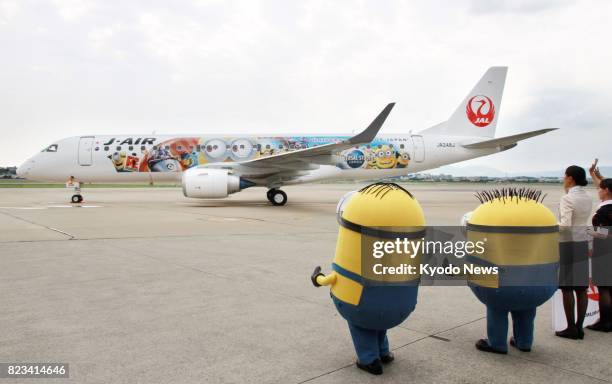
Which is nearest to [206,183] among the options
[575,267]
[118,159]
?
[118,159]

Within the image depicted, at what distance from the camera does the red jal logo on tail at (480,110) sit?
64.4ft

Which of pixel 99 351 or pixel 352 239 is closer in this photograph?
pixel 352 239

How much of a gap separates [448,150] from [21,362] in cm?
1837

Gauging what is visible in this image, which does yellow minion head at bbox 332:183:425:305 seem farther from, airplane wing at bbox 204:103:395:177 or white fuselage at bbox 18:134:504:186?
white fuselage at bbox 18:134:504:186

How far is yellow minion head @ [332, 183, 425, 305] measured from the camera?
2.35 meters

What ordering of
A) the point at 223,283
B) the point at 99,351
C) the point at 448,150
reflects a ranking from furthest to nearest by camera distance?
1. the point at 448,150
2. the point at 223,283
3. the point at 99,351

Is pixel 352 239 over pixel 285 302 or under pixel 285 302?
over

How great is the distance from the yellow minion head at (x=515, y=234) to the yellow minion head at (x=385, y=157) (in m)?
15.3

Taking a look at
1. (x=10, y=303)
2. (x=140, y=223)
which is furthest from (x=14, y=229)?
(x=10, y=303)

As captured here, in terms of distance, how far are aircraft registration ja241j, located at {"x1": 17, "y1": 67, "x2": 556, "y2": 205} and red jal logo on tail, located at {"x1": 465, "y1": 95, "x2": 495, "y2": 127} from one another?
91 centimetres

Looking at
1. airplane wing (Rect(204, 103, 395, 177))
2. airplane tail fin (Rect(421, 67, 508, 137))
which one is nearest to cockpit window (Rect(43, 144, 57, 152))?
airplane wing (Rect(204, 103, 395, 177))

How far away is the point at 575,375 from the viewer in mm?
2449

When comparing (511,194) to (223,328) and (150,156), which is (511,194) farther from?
(150,156)

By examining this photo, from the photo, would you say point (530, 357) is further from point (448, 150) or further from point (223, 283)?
point (448, 150)
